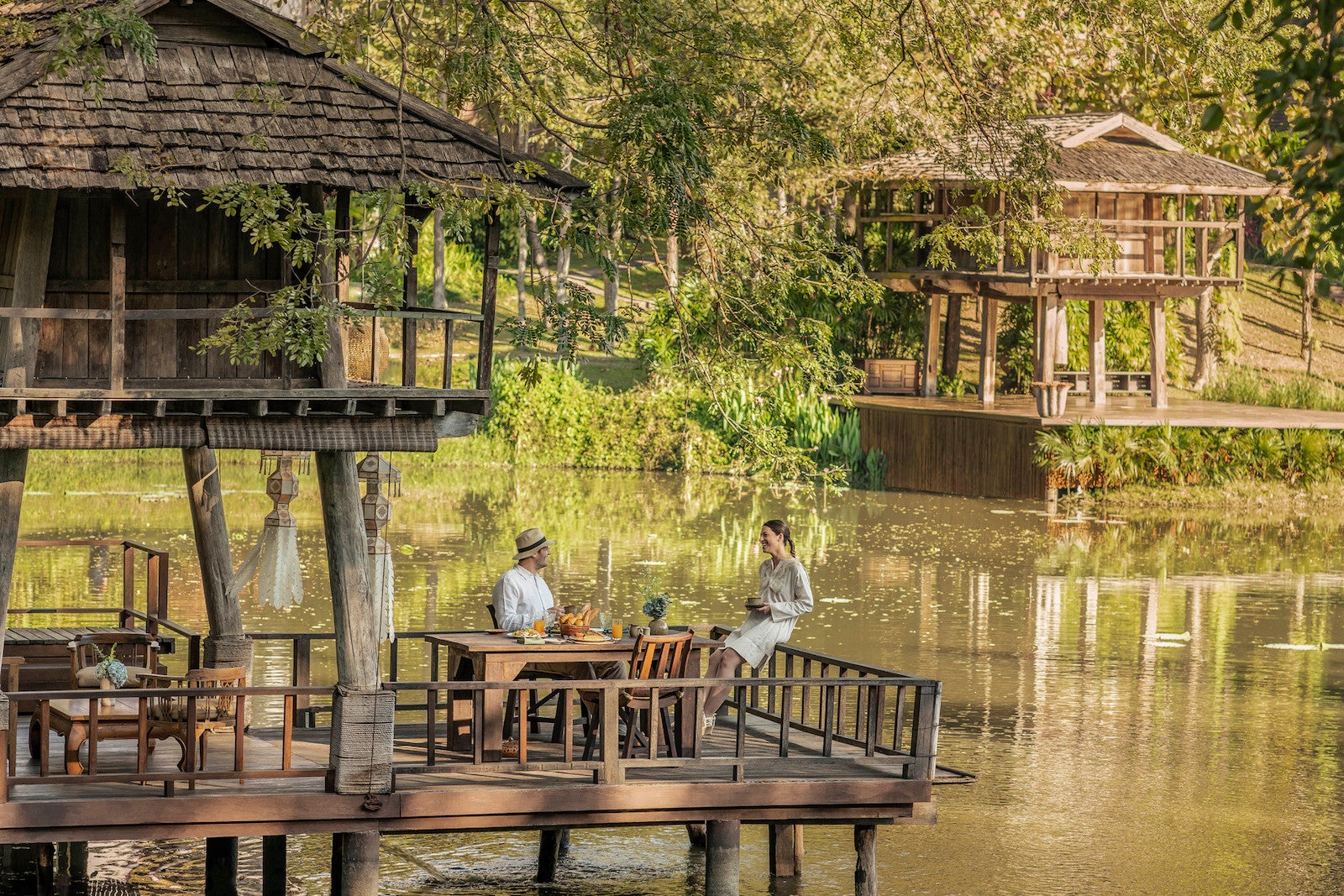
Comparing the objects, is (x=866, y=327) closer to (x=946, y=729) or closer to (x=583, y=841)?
(x=946, y=729)

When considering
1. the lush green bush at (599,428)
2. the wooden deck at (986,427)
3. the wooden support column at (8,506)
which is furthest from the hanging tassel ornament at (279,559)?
the lush green bush at (599,428)

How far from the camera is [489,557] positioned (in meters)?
31.1

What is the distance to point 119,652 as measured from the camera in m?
15.1

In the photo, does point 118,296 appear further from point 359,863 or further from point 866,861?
point 866,861

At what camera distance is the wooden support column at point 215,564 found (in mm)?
15547

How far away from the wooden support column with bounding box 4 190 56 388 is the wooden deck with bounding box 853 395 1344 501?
26949 millimetres

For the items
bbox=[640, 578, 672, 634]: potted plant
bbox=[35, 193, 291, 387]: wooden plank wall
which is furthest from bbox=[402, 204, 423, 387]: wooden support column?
bbox=[640, 578, 672, 634]: potted plant

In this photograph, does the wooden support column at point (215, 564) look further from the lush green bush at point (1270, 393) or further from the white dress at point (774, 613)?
the lush green bush at point (1270, 393)

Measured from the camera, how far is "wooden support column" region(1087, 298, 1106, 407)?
1565 inches

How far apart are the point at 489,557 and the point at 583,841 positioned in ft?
49.3

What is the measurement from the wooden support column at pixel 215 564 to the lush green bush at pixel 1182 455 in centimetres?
2361

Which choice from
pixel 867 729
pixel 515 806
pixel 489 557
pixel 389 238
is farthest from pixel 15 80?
pixel 489 557

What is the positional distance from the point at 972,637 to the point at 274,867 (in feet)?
45.6

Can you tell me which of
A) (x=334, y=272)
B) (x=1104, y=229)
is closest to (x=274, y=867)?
(x=334, y=272)
